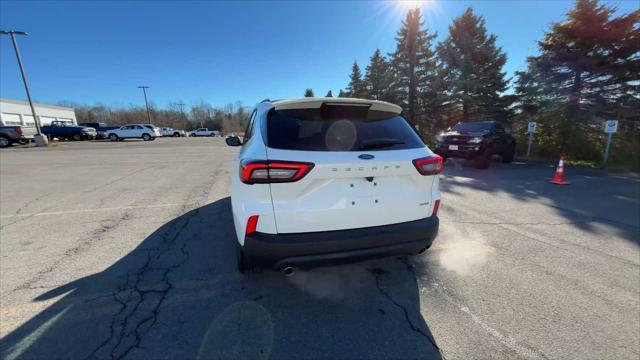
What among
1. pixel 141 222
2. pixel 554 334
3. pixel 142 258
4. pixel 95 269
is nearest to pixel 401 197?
pixel 554 334

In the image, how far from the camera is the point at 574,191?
6359 mm

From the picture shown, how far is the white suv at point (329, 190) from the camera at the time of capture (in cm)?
198

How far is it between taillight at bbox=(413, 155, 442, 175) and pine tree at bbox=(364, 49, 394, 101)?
25.2 metres

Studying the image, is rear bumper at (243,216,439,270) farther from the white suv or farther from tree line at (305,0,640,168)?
tree line at (305,0,640,168)

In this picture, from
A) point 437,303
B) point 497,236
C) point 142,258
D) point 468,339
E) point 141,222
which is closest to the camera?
point 468,339

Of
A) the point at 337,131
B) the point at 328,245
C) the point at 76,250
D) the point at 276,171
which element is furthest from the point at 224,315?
the point at 76,250

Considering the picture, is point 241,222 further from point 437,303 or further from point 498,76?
point 498,76

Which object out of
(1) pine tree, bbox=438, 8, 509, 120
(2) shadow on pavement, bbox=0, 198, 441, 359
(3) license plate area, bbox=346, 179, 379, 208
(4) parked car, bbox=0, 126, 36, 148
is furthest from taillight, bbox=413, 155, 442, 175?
(4) parked car, bbox=0, 126, 36, 148

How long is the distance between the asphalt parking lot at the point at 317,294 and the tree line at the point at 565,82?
463 inches

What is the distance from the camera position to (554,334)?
6.59 feet

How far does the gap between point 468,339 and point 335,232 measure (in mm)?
1285

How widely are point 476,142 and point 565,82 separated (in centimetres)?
993

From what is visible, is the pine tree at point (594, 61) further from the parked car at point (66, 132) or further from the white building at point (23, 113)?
the white building at point (23, 113)

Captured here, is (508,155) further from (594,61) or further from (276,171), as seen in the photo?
(276,171)
